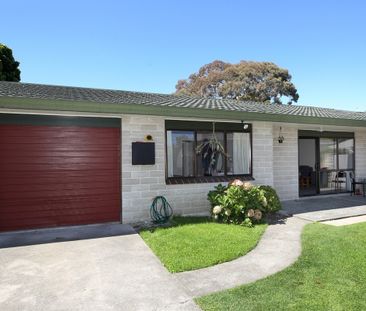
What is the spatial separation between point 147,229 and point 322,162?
7.28 m

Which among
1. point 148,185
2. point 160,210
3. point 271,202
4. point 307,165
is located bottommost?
point 160,210

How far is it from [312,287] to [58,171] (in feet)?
17.9

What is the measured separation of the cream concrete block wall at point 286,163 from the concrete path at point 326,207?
0.41 meters

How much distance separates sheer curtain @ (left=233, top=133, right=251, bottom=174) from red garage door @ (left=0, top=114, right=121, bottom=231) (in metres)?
3.36

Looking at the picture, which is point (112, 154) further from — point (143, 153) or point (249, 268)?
point (249, 268)

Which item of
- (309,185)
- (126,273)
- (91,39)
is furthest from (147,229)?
(91,39)

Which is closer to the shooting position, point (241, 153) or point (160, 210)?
point (160, 210)

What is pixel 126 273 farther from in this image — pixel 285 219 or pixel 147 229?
pixel 285 219

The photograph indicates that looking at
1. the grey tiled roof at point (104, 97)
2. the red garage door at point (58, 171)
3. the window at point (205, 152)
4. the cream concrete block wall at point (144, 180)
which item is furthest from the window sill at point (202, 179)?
the grey tiled roof at point (104, 97)

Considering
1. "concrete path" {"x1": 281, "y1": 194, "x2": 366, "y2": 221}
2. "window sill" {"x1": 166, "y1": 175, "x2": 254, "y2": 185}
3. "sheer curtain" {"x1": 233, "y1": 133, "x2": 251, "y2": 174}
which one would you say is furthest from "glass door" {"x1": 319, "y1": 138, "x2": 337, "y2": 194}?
"window sill" {"x1": 166, "y1": 175, "x2": 254, "y2": 185}

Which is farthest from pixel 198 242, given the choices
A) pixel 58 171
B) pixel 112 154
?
pixel 58 171

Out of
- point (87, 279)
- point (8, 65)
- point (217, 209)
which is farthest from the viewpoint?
point (8, 65)

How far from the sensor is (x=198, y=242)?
538 cm

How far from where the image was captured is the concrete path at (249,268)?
12.3 ft
